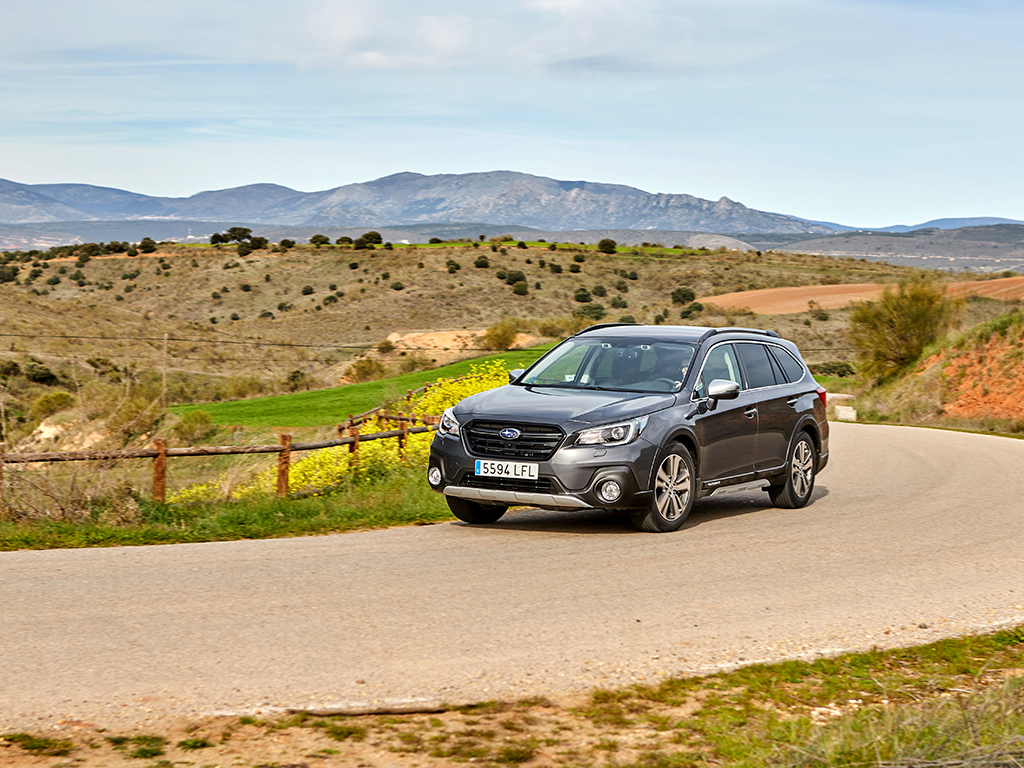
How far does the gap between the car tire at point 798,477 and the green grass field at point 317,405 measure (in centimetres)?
2590

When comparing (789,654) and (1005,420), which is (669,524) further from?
(1005,420)

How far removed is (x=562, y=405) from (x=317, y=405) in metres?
35.9

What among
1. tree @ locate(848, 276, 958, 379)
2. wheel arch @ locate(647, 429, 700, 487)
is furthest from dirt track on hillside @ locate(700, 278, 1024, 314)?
wheel arch @ locate(647, 429, 700, 487)

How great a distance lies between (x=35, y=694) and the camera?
17.0ft

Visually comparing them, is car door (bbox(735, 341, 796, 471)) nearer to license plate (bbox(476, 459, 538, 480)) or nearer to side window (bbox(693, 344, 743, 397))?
side window (bbox(693, 344, 743, 397))

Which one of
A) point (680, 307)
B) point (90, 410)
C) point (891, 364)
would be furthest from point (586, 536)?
point (680, 307)

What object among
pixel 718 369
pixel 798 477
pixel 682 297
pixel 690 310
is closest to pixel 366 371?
pixel 690 310

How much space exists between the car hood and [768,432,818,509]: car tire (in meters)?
2.37

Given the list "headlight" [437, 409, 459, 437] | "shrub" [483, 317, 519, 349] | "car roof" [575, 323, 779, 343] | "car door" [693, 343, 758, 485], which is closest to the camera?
"headlight" [437, 409, 459, 437]

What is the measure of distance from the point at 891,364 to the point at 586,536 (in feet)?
120

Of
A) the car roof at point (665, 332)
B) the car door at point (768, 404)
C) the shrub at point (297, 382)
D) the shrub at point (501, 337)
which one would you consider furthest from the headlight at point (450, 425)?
the shrub at point (501, 337)

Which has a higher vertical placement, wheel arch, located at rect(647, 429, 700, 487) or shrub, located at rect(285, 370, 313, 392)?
wheel arch, located at rect(647, 429, 700, 487)

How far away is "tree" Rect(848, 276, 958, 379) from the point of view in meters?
43.0

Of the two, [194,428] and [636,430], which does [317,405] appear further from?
[636,430]
